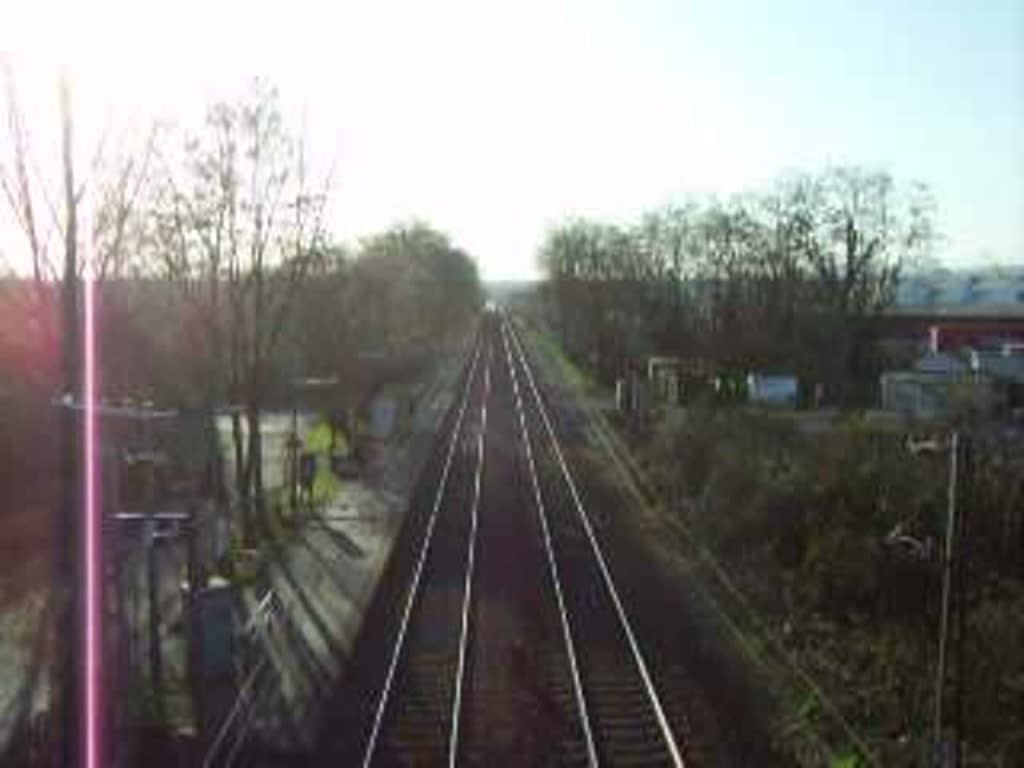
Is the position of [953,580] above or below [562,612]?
above

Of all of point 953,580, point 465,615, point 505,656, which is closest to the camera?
point 953,580

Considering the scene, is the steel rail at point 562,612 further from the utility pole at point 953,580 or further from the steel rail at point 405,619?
the utility pole at point 953,580

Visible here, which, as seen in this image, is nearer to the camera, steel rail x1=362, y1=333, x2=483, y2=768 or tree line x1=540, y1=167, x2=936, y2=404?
steel rail x1=362, y1=333, x2=483, y2=768

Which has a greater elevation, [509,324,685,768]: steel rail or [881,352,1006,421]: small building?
[881,352,1006,421]: small building

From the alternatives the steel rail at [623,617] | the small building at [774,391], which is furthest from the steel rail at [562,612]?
the small building at [774,391]

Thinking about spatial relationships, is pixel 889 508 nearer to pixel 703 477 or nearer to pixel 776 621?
pixel 776 621

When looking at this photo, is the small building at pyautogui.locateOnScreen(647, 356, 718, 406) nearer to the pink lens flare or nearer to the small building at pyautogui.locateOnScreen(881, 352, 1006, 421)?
the small building at pyautogui.locateOnScreen(881, 352, 1006, 421)

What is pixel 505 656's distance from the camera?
66.5ft

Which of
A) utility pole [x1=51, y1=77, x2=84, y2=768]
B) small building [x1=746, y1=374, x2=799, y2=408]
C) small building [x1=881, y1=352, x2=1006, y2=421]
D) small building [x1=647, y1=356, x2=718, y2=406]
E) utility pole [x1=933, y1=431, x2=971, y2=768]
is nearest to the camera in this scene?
utility pole [x1=933, y1=431, x2=971, y2=768]

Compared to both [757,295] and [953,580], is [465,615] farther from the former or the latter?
[757,295]

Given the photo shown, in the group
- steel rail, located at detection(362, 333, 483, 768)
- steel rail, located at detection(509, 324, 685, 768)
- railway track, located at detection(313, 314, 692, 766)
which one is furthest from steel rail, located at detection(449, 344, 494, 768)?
steel rail, located at detection(509, 324, 685, 768)

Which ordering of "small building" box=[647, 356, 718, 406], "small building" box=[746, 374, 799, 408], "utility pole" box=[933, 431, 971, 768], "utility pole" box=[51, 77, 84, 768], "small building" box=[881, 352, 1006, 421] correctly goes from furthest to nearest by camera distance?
"small building" box=[746, 374, 799, 408] → "small building" box=[647, 356, 718, 406] → "small building" box=[881, 352, 1006, 421] → "utility pole" box=[51, 77, 84, 768] → "utility pole" box=[933, 431, 971, 768]

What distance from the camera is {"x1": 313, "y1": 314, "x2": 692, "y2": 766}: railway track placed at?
53.4ft

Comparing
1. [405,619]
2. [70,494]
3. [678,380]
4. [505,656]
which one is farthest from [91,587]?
[678,380]
